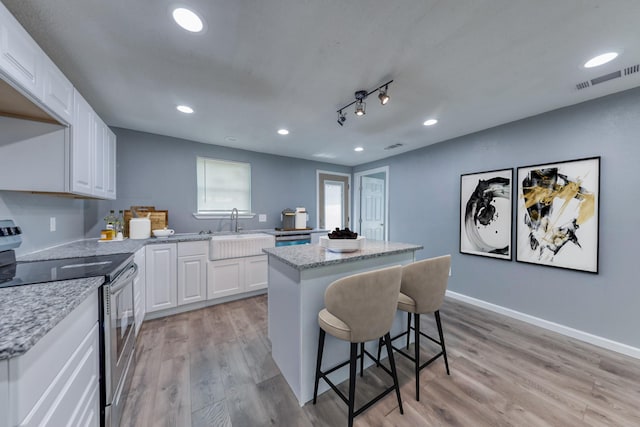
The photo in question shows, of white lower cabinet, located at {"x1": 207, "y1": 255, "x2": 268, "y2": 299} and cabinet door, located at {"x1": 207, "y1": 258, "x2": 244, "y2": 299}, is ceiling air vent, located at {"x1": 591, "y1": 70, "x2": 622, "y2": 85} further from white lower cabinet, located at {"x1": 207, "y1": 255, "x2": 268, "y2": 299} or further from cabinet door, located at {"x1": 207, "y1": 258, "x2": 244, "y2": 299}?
cabinet door, located at {"x1": 207, "y1": 258, "x2": 244, "y2": 299}

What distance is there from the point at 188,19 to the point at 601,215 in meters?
3.82

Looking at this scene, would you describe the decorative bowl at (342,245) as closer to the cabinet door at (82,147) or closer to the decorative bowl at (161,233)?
the cabinet door at (82,147)

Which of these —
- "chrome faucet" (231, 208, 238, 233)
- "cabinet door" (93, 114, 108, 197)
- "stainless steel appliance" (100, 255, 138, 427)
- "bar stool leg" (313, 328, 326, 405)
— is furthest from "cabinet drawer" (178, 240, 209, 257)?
"bar stool leg" (313, 328, 326, 405)

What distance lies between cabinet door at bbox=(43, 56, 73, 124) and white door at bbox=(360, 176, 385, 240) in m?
4.60

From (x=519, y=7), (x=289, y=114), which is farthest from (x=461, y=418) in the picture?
(x=289, y=114)

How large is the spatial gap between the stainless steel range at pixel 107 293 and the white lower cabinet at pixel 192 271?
118 centimetres

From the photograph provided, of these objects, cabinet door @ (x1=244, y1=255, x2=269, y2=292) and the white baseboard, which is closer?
the white baseboard

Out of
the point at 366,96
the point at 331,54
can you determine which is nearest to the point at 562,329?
the point at 366,96

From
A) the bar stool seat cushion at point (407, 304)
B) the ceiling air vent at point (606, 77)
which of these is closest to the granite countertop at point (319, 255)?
the bar stool seat cushion at point (407, 304)

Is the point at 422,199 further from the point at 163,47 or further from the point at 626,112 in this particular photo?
the point at 163,47

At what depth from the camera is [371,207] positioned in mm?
5199

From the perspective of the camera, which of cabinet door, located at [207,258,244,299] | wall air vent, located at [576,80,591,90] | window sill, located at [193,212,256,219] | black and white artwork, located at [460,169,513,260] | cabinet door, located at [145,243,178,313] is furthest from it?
window sill, located at [193,212,256,219]

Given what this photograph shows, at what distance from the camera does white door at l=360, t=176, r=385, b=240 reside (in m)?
5.10

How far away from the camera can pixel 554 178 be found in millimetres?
2475
